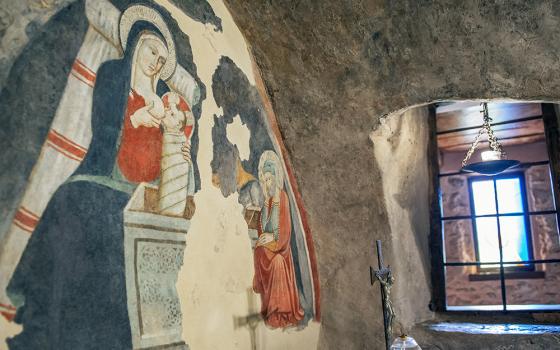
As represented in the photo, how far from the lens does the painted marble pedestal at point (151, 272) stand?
6.91ft

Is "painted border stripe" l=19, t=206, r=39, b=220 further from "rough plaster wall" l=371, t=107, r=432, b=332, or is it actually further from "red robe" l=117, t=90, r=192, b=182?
"rough plaster wall" l=371, t=107, r=432, b=332

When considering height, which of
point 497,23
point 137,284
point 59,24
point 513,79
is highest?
point 497,23

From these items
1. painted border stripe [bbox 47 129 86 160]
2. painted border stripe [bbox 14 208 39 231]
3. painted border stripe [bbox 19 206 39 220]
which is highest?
painted border stripe [bbox 47 129 86 160]

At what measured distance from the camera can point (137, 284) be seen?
212 centimetres

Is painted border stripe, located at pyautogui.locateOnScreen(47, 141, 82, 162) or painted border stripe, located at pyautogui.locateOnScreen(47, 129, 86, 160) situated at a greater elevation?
painted border stripe, located at pyautogui.locateOnScreen(47, 129, 86, 160)

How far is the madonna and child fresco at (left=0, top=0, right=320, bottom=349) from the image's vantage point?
1732 mm

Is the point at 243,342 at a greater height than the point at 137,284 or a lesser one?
lesser

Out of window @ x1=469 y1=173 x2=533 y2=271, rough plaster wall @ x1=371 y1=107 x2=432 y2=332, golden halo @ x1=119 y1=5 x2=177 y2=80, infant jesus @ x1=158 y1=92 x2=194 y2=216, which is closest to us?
golden halo @ x1=119 y1=5 x2=177 y2=80

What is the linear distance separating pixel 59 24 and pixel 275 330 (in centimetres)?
197

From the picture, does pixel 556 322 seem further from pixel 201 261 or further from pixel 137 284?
pixel 137 284

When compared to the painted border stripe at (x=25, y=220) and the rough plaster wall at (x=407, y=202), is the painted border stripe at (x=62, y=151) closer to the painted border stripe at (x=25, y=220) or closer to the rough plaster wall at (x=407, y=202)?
the painted border stripe at (x=25, y=220)

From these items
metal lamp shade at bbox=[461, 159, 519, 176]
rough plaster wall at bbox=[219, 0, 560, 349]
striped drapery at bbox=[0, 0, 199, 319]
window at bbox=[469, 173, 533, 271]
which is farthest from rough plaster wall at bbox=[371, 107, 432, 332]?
window at bbox=[469, 173, 533, 271]

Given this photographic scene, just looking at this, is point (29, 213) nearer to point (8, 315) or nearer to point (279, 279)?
point (8, 315)

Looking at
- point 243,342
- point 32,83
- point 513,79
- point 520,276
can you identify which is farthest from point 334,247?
point 520,276
